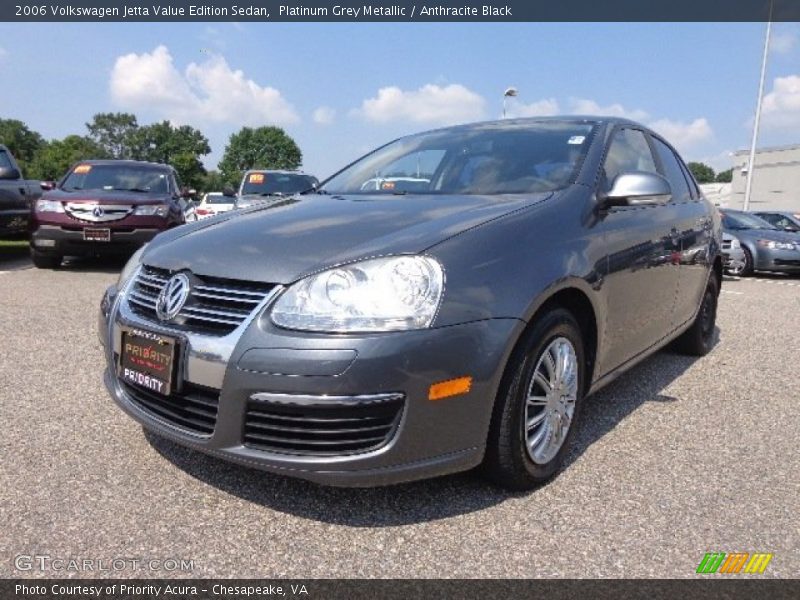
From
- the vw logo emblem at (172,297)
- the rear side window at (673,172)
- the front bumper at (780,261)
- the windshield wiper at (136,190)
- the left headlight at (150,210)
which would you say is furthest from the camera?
the front bumper at (780,261)

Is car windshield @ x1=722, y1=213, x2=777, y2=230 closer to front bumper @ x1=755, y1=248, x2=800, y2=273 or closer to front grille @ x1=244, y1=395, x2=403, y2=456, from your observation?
front bumper @ x1=755, y1=248, x2=800, y2=273

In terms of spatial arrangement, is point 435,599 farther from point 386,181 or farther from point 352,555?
point 386,181

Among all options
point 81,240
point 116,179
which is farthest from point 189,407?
point 116,179

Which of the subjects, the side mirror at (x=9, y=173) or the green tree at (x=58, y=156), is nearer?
the side mirror at (x=9, y=173)

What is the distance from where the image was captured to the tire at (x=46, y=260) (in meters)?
8.08

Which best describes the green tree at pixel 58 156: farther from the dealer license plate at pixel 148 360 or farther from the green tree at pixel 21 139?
the dealer license plate at pixel 148 360

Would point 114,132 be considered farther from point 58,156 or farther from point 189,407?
point 189,407

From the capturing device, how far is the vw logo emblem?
2.12 m

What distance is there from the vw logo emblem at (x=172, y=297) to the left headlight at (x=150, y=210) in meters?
6.09

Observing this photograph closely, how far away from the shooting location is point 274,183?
11609 mm

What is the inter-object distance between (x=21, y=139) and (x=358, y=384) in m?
108

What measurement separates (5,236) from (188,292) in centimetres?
816

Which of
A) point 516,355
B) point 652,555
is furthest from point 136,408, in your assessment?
point 652,555

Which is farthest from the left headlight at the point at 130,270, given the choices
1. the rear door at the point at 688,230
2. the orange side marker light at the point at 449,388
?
the rear door at the point at 688,230
